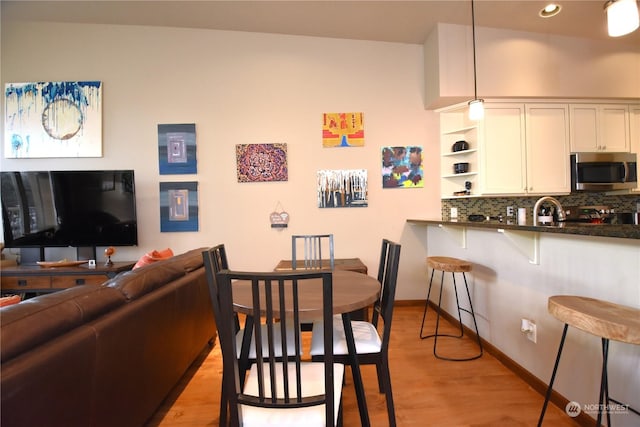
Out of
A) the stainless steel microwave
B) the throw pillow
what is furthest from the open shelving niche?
the throw pillow

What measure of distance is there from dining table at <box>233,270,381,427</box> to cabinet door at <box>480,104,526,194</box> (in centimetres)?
238

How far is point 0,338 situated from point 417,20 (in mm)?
3769

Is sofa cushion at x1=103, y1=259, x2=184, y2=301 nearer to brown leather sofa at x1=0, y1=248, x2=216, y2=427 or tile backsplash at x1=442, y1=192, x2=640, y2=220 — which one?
brown leather sofa at x1=0, y1=248, x2=216, y2=427

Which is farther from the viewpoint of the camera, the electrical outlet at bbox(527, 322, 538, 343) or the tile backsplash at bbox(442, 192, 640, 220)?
the tile backsplash at bbox(442, 192, 640, 220)

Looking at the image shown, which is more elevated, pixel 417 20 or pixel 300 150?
pixel 417 20

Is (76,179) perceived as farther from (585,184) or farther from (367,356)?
(585,184)

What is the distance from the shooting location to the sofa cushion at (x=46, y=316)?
0.90 m

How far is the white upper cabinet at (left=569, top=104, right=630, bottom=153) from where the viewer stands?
339 centimetres

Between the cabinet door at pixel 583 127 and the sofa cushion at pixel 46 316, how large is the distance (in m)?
4.46

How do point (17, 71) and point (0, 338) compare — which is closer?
point (0, 338)

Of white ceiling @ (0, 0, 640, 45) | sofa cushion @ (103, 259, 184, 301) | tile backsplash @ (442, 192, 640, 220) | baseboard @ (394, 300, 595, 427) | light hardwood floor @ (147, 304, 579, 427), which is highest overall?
white ceiling @ (0, 0, 640, 45)

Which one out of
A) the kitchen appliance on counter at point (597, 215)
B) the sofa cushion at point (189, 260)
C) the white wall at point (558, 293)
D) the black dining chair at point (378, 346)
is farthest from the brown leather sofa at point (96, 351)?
the kitchen appliance on counter at point (597, 215)

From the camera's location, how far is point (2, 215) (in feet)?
10.5

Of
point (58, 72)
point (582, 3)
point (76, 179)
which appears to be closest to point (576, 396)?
point (582, 3)
